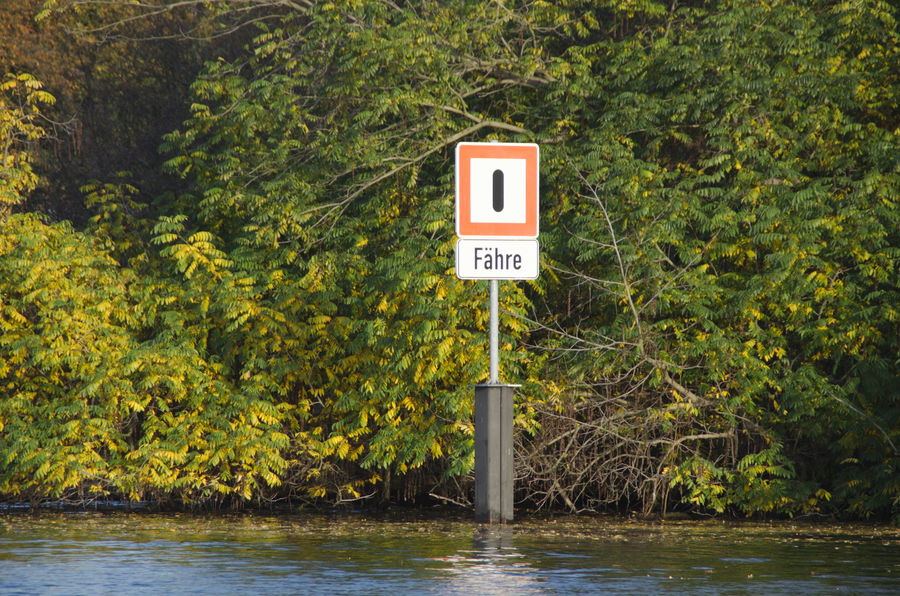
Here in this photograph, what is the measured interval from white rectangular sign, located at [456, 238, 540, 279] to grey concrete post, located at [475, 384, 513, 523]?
106 centimetres

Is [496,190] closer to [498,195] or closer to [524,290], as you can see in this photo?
[498,195]

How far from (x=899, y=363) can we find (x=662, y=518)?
10.6 ft

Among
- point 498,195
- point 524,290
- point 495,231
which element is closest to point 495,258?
point 495,231

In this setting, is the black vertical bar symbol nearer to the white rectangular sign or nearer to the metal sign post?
the metal sign post

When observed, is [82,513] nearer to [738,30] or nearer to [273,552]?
[273,552]

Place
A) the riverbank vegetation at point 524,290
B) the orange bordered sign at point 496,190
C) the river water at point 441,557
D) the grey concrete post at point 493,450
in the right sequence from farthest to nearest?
the riverbank vegetation at point 524,290 → the grey concrete post at point 493,450 → the orange bordered sign at point 496,190 → the river water at point 441,557

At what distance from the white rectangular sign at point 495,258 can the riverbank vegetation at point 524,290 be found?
337 cm

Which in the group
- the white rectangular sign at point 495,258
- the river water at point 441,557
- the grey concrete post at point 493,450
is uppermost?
the white rectangular sign at point 495,258

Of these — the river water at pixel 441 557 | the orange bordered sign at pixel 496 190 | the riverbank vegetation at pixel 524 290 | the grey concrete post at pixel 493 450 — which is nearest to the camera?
the river water at pixel 441 557

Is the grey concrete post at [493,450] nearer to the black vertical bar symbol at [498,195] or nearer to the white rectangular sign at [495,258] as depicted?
the white rectangular sign at [495,258]

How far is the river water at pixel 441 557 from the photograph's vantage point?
1024 centimetres

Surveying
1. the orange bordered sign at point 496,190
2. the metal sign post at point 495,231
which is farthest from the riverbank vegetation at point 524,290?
the orange bordered sign at point 496,190

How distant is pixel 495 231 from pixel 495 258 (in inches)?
9.9

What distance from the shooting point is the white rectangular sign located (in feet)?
44.8
